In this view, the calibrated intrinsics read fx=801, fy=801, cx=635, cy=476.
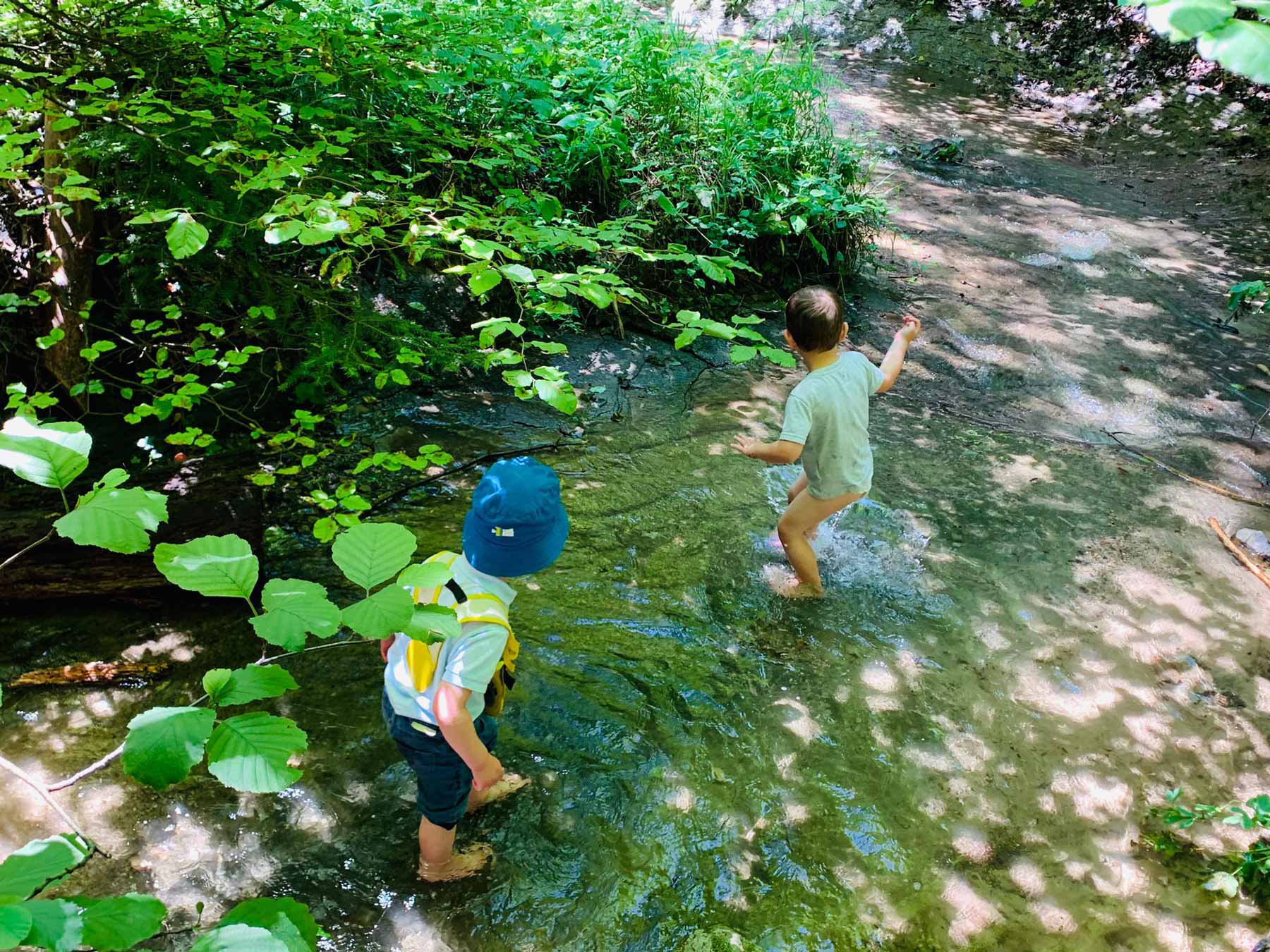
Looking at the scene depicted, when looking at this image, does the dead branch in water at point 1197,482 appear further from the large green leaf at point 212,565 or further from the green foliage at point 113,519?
the green foliage at point 113,519

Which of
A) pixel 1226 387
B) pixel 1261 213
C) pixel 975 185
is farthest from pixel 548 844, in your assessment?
pixel 1261 213

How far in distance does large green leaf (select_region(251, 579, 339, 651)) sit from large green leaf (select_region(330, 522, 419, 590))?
0.06 meters

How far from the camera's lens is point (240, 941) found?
3.06ft

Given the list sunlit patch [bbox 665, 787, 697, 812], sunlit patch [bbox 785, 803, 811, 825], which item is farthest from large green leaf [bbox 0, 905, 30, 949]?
sunlit patch [bbox 785, 803, 811, 825]

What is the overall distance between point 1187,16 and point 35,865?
1683 mm

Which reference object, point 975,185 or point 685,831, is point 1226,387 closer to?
point 975,185

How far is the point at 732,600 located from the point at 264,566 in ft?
6.55

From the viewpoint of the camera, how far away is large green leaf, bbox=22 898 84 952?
891mm

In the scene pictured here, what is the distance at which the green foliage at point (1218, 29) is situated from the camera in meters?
0.87

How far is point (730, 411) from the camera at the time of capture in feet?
16.4

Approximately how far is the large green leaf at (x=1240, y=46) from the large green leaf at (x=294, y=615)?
129 centimetres

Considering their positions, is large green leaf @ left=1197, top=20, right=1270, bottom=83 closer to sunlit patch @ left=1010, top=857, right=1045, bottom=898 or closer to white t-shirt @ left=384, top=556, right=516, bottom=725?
white t-shirt @ left=384, top=556, right=516, bottom=725

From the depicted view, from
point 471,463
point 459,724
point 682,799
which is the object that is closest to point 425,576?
point 459,724

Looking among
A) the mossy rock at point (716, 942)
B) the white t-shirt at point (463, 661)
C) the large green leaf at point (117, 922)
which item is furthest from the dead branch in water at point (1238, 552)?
the large green leaf at point (117, 922)
